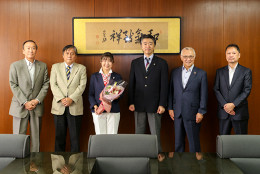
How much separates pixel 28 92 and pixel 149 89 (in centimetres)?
181

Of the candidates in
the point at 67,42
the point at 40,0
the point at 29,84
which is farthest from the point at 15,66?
the point at 40,0

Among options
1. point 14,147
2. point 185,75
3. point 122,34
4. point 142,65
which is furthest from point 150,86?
point 14,147

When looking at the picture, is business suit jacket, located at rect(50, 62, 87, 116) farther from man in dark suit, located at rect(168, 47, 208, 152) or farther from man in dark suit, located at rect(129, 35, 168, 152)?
man in dark suit, located at rect(168, 47, 208, 152)

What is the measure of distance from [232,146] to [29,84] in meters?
2.99

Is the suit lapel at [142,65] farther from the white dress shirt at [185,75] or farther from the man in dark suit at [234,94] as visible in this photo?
the man in dark suit at [234,94]

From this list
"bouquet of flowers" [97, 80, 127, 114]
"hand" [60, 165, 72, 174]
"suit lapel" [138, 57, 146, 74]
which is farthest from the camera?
"suit lapel" [138, 57, 146, 74]

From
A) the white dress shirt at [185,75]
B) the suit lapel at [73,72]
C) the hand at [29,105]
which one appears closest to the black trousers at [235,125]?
the white dress shirt at [185,75]

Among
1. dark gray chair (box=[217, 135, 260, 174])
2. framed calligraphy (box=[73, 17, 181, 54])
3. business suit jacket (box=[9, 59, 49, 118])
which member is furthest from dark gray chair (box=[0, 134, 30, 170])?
framed calligraphy (box=[73, 17, 181, 54])

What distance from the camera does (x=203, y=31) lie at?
414 cm

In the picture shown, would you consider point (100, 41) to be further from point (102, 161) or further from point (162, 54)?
point (102, 161)

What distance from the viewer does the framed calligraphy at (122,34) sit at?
4098 millimetres

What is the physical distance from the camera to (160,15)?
412cm

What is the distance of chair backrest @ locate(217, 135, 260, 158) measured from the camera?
1.65 meters

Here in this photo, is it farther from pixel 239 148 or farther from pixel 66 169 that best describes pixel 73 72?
pixel 239 148
